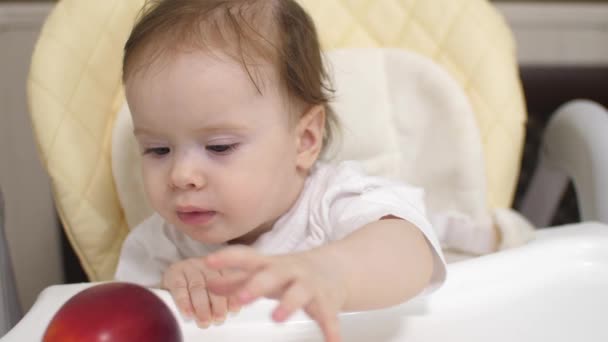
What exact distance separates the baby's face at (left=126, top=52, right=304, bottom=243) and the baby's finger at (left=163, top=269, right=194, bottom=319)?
6 centimetres

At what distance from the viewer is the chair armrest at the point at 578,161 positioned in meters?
0.91

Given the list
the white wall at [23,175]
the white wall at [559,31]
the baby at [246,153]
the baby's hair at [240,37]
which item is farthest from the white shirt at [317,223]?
the white wall at [559,31]

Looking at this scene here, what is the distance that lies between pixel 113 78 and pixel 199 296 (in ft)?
1.28

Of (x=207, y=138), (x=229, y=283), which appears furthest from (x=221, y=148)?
(x=229, y=283)

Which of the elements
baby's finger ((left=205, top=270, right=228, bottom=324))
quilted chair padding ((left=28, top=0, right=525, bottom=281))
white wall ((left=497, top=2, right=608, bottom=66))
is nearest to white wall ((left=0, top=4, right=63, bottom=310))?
quilted chair padding ((left=28, top=0, right=525, bottom=281))

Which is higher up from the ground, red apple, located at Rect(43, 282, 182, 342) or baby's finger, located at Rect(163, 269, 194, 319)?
red apple, located at Rect(43, 282, 182, 342)

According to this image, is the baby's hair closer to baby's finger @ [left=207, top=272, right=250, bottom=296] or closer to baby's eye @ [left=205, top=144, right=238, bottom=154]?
baby's eye @ [left=205, top=144, right=238, bottom=154]

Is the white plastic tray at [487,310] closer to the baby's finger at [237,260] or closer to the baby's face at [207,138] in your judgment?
the baby's face at [207,138]

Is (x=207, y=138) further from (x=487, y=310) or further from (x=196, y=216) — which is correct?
(x=487, y=310)

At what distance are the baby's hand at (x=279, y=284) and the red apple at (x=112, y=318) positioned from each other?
0.23ft

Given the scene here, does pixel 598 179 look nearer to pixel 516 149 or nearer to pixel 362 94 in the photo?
pixel 516 149

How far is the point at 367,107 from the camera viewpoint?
94 centimetres

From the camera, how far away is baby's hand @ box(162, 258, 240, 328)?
60 centimetres

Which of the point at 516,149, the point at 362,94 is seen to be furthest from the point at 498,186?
the point at 362,94
